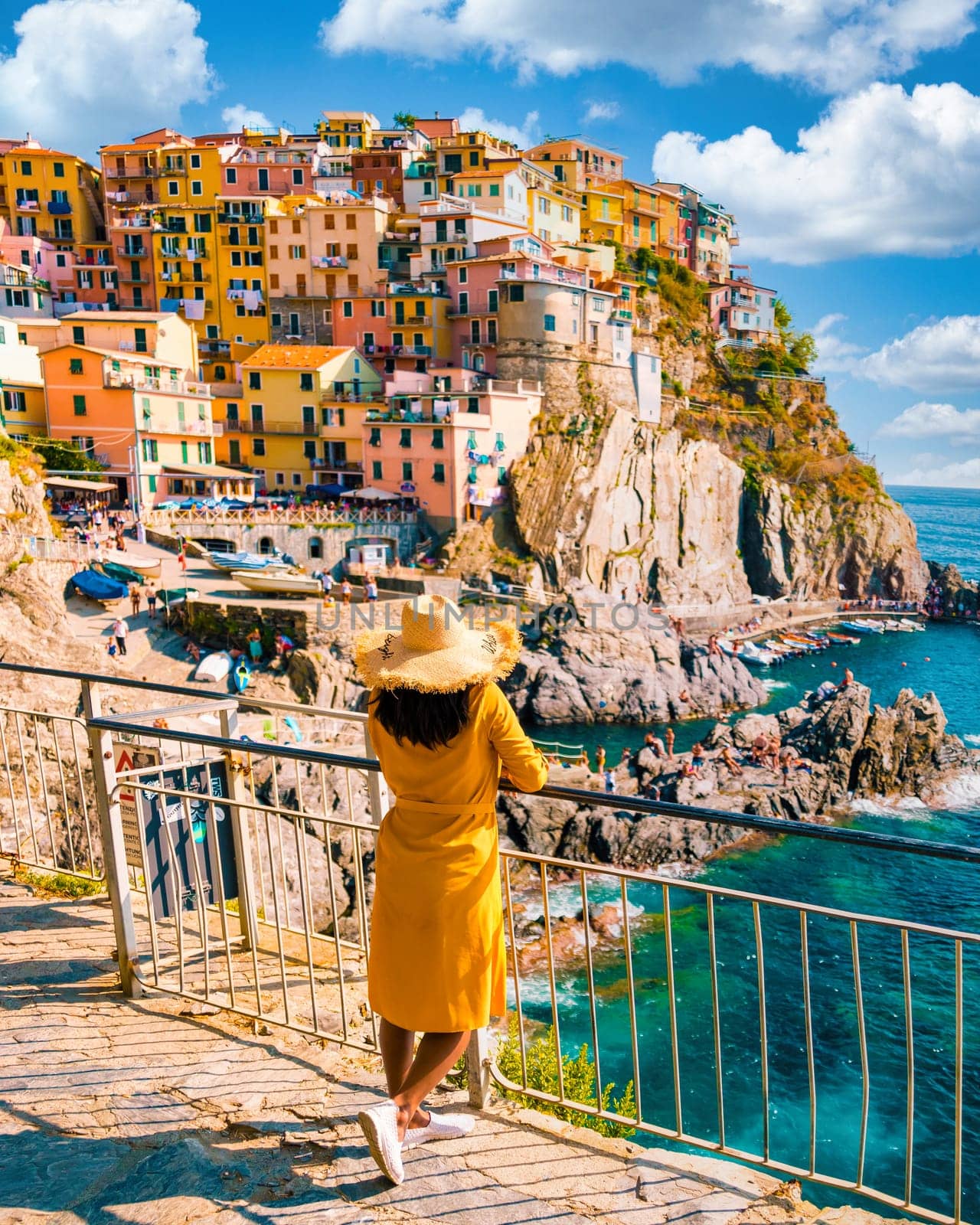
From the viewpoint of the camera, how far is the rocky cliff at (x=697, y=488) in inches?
1807

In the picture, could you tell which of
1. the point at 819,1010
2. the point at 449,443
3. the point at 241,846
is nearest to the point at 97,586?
the point at 449,443

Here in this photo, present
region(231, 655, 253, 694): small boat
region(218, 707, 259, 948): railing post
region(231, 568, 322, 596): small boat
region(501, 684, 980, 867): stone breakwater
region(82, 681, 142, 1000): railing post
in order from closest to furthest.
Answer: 1. region(82, 681, 142, 1000): railing post
2. region(218, 707, 259, 948): railing post
3. region(501, 684, 980, 867): stone breakwater
4. region(231, 655, 253, 694): small boat
5. region(231, 568, 322, 596): small boat

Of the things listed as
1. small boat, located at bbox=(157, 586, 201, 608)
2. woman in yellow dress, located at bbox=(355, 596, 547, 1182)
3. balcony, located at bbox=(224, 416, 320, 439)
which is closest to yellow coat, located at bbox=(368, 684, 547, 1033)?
woman in yellow dress, located at bbox=(355, 596, 547, 1182)

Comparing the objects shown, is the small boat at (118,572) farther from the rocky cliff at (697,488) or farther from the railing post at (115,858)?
the railing post at (115,858)

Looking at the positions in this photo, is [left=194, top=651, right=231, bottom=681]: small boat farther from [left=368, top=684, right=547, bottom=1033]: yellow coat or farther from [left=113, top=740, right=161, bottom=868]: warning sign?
[left=368, top=684, right=547, bottom=1033]: yellow coat

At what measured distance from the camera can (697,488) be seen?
52688 mm

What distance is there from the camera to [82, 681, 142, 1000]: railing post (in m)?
4.42

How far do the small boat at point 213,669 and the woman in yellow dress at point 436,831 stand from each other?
25.7 m

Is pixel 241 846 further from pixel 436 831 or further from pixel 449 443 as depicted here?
pixel 449 443

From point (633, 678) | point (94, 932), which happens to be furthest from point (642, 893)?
point (94, 932)

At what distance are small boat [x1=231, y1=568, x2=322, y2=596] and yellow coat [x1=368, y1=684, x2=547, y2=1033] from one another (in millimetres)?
29701

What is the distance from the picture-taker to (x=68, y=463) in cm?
3956

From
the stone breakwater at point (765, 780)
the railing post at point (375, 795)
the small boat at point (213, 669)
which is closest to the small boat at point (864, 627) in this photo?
the stone breakwater at point (765, 780)

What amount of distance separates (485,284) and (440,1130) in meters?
49.9
